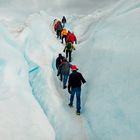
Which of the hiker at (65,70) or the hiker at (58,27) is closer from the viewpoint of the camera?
the hiker at (65,70)

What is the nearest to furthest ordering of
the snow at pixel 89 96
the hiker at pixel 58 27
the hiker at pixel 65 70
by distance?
the snow at pixel 89 96
the hiker at pixel 65 70
the hiker at pixel 58 27

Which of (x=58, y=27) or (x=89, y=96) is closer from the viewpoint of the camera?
(x=89, y=96)

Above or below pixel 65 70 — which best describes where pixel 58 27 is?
above

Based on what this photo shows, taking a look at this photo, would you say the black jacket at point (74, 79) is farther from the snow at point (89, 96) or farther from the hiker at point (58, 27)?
the hiker at point (58, 27)

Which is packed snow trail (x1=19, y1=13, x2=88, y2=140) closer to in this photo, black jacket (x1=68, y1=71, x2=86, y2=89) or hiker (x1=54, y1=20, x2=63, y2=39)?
hiker (x1=54, y1=20, x2=63, y2=39)

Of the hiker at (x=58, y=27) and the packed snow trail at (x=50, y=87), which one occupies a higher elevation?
the hiker at (x=58, y=27)

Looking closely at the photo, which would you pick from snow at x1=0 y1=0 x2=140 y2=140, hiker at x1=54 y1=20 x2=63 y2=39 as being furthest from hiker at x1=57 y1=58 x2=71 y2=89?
hiker at x1=54 y1=20 x2=63 y2=39

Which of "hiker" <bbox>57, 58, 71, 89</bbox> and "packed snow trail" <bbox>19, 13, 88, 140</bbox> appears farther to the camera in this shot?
"hiker" <bbox>57, 58, 71, 89</bbox>

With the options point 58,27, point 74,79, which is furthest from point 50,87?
point 58,27

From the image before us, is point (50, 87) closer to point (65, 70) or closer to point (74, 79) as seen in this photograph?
point (65, 70)

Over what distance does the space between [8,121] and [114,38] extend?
6110 millimetres

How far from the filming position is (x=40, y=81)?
17266 mm

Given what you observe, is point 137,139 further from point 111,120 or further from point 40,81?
point 40,81

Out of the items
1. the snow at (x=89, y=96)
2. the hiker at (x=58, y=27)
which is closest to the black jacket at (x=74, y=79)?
the snow at (x=89, y=96)
